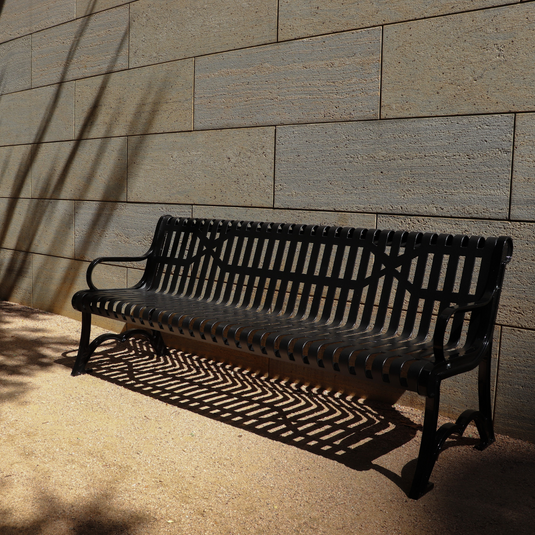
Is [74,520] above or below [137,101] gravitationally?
below

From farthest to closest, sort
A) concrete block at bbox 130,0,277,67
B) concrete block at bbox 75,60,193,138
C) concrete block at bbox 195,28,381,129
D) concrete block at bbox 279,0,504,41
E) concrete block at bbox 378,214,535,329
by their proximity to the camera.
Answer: concrete block at bbox 75,60,193,138 → concrete block at bbox 130,0,277,67 → concrete block at bbox 195,28,381,129 → concrete block at bbox 279,0,504,41 → concrete block at bbox 378,214,535,329

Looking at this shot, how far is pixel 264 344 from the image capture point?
324 cm

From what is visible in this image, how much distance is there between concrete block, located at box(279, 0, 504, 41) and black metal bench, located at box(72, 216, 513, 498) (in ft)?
4.59

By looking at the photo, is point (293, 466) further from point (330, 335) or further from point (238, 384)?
point (238, 384)

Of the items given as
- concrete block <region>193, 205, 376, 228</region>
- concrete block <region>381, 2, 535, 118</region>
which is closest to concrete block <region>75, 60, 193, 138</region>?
concrete block <region>193, 205, 376, 228</region>

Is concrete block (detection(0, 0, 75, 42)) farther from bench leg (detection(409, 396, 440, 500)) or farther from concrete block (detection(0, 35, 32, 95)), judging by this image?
bench leg (detection(409, 396, 440, 500))

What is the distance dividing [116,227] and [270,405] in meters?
2.62

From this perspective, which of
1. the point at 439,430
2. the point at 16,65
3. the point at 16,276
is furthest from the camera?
the point at 16,276

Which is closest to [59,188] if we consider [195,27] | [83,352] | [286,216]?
[195,27]

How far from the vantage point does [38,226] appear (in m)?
6.69

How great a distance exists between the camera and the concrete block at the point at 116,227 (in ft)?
17.6

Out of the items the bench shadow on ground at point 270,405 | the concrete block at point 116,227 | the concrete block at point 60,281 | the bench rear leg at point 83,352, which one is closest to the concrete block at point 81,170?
the concrete block at point 116,227

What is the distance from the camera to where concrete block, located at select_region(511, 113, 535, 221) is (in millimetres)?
3361

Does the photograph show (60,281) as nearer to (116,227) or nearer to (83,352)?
(116,227)
